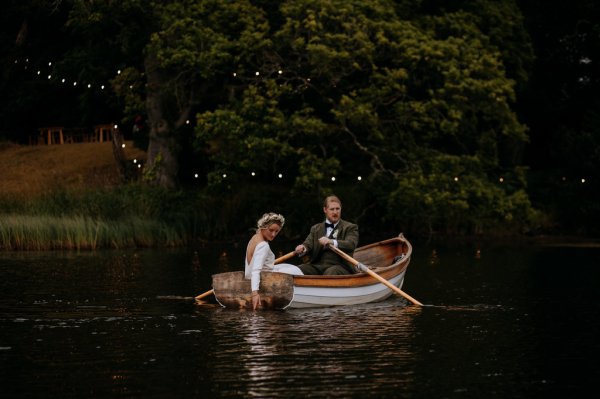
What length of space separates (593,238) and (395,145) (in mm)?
7822

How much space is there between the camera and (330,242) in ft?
66.7

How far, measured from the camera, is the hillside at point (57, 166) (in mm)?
43281

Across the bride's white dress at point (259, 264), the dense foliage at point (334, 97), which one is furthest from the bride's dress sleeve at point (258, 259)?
the dense foliage at point (334, 97)

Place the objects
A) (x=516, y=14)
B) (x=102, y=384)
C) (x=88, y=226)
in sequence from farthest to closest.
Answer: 1. (x=516, y=14)
2. (x=88, y=226)
3. (x=102, y=384)

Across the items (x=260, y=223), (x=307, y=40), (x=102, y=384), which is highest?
(x=307, y=40)

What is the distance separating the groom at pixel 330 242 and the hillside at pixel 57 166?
21.3 meters

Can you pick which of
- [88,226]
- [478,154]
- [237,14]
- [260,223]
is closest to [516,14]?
[478,154]

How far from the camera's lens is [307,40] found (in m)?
39.2

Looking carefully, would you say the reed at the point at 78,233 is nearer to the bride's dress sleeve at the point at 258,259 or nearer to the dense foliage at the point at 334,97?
the dense foliage at the point at 334,97

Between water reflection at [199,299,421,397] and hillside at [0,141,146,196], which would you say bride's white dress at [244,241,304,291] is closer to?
water reflection at [199,299,421,397]

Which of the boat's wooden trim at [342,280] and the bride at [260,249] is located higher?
the bride at [260,249]

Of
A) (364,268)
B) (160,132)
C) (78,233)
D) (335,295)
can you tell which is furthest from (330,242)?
(160,132)

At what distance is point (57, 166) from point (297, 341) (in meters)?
32.7

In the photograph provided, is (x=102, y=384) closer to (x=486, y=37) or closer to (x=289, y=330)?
(x=289, y=330)
